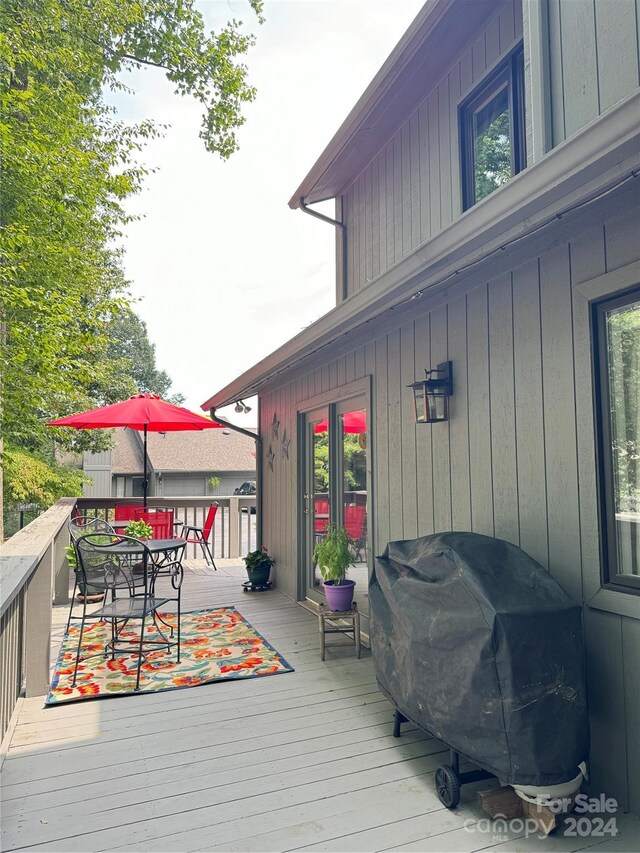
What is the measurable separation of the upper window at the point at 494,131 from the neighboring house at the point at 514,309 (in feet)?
0.04

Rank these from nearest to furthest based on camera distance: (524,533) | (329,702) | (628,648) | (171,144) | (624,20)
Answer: (628,648), (624,20), (524,533), (329,702), (171,144)

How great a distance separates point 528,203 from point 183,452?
68.3 ft

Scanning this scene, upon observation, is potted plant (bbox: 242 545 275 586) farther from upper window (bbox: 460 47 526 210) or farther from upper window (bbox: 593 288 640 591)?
upper window (bbox: 593 288 640 591)

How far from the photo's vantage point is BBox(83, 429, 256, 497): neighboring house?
2105cm

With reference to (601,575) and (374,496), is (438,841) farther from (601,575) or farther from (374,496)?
(374,496)

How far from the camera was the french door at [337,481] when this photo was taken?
4.29m

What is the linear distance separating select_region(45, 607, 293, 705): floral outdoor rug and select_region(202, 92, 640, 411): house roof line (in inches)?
97.2

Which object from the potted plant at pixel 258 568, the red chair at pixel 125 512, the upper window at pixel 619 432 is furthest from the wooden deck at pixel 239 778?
the red chair at pixel 125 512

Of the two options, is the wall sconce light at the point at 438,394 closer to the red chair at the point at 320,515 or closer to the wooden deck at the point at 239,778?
the wooden deck at the point at 239,778

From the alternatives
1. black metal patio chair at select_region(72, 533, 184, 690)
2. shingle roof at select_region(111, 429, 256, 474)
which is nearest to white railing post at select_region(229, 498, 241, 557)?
black metal patio chair at select_region(72, 533, 184, 690)

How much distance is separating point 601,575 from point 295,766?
155 cm

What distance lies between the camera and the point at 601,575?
2.12 m

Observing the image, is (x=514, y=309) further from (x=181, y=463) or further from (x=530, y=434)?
(x=181, y=463)

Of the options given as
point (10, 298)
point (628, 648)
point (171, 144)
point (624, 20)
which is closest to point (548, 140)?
point (624, 20)
